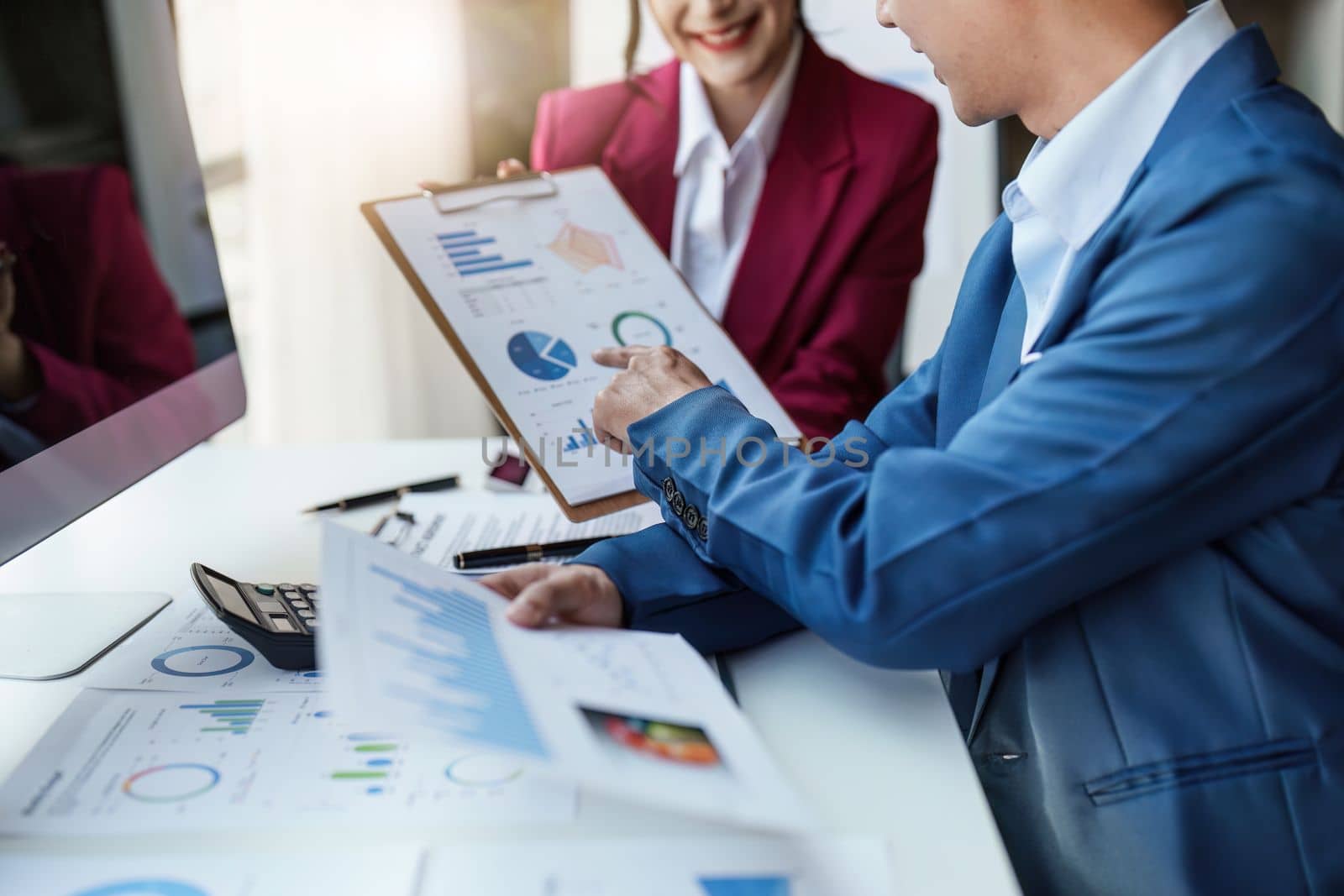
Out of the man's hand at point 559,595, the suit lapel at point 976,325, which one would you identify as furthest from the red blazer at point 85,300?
the suit lapel at point 976,325

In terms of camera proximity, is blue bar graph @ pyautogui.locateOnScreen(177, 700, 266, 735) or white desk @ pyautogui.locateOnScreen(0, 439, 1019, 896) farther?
blue bar graph @ pyautogui.locateOnScreen(177, 700, 266, 735)

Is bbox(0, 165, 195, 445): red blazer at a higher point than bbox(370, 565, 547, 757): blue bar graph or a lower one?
higher

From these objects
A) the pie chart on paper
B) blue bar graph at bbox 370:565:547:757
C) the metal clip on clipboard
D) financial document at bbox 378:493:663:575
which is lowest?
financial document at bbox 378:493:663:575

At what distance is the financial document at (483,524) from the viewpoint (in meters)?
1.08

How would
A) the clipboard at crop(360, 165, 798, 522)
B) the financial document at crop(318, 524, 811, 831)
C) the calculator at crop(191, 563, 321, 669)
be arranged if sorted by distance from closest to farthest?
the financial document at crop(318, 524, 811, 831)
the calculator at crop(191, 563, 321, 669)
the clipboard at crop(360, 165, 798, 522)

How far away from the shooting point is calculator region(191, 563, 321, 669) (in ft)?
2.66

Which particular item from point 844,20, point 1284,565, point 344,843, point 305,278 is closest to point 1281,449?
point 1284,565

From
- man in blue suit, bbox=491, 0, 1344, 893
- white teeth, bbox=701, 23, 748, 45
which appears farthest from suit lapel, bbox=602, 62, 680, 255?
man in blue suit, bbox=491, 0, 1344, 893

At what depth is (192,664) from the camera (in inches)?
33.3

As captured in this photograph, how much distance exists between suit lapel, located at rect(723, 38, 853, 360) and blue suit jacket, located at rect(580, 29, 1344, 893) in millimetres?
965

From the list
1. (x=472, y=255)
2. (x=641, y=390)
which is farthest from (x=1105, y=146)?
(x=472, y=255)

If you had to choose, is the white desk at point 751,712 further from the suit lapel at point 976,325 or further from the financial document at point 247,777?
the suit lapel at point 976,325

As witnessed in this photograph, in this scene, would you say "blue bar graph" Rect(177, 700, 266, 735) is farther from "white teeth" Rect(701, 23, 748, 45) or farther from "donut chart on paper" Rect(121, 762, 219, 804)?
"white teeth" Rect(701, 23, 748, 45)

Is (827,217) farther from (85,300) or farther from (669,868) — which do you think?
(669,868)
